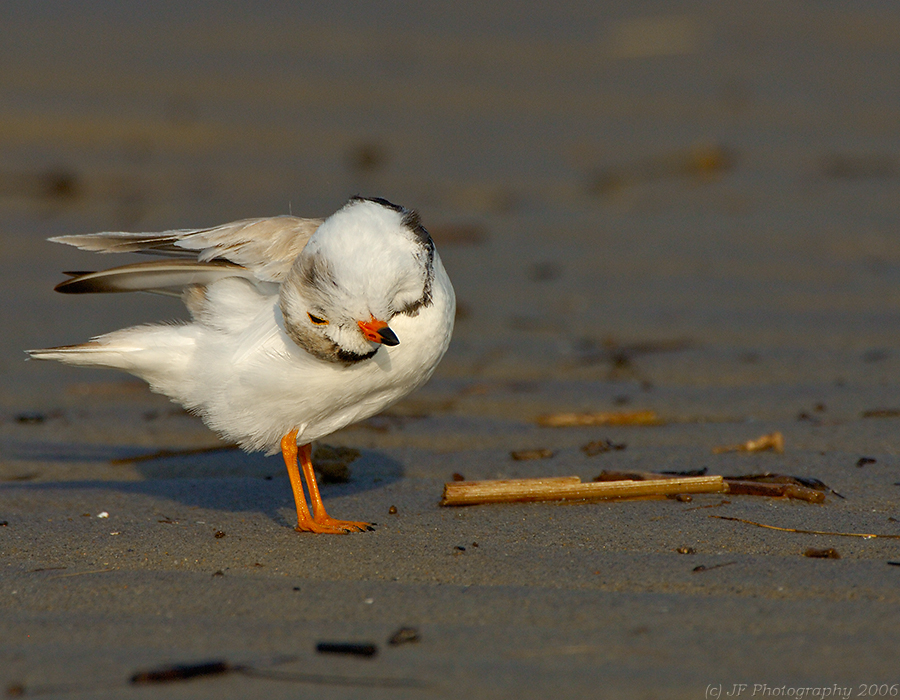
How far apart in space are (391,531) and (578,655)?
1.40m

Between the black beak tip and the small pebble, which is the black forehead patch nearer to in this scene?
the black beak tip

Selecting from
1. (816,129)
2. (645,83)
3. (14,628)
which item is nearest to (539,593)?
(14,628)

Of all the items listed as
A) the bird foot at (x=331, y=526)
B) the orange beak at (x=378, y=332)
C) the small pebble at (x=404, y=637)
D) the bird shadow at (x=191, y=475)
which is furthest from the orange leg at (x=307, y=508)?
the small pebble at (x=404, y=637)

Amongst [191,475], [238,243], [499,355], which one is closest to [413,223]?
[238,243]

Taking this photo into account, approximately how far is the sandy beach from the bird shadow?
0.9 inches

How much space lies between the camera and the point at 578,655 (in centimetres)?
277

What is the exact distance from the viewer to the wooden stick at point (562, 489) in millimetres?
4168

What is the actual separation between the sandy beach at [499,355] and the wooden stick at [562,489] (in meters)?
0.06

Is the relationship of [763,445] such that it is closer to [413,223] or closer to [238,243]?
[413,223]

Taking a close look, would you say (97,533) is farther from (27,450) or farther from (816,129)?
(816,129)

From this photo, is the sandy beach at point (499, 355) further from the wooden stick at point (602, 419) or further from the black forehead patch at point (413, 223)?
the black forehead patch at point (413, 223)

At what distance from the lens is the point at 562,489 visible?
4215 mm

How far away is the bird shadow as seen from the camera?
4.66 m

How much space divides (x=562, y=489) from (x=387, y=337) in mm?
1075
